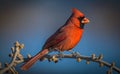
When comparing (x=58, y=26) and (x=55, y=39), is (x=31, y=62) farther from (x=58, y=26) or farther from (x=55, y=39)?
(x=58, y=26)

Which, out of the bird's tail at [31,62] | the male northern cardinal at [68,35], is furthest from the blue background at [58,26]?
the bird's tail at [31,62]

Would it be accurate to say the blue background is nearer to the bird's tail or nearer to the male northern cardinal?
the male northern cardinal

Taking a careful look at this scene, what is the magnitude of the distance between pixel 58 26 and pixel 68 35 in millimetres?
164

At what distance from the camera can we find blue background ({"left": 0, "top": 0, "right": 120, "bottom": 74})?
6.19 ft

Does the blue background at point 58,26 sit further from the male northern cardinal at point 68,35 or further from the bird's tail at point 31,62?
the bird's tail at point 31,62

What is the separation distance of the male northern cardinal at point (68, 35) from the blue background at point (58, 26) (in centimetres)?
9

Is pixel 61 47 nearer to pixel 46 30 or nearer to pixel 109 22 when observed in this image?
pixel 46 30

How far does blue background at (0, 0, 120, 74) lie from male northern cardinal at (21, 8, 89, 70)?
3.7 inches

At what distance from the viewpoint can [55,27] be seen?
1.90 meters

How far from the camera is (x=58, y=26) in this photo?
1890mm

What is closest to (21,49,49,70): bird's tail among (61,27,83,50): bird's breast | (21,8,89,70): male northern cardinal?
(21,8,89,70): male northern cardinal

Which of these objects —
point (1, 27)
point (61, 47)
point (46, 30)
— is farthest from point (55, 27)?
point (1, 27)

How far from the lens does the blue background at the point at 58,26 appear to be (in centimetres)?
189

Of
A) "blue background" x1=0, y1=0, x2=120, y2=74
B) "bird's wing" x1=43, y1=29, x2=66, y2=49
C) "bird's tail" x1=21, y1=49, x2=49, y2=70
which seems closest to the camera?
"bird's tail" x1=21, y1=49, x2=49, y2=70
